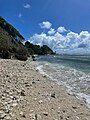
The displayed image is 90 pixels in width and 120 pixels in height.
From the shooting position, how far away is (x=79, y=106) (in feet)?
35.9

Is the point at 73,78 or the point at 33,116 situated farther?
the point at 73,78

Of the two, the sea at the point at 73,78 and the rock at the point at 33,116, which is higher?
the rock at the point at 33,116

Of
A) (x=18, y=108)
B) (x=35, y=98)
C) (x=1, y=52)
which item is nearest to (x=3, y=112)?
(x=18, y=108)

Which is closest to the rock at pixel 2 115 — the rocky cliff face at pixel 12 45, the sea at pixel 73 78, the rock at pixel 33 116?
the rock at pixel 33 116

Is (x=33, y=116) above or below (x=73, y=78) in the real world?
above

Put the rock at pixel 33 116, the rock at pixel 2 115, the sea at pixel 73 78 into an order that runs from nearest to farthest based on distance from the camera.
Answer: the rock at pixel 2 115 < the rock at pixel 33 116 < the sea at pixel 73 78

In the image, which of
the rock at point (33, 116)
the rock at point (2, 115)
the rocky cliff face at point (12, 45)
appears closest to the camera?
the rock at point (2, 115)

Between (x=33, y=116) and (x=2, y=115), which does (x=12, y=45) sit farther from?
(x=2, y=115)

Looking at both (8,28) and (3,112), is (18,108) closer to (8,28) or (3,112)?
(3,112)

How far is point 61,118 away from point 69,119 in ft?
1.43

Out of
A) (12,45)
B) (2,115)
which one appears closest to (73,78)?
(2,115)

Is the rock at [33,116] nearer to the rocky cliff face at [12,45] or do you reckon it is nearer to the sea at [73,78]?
the sea at [73,78]

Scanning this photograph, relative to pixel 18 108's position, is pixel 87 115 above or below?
below

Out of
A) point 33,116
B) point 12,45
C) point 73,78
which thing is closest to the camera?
point 33,116
